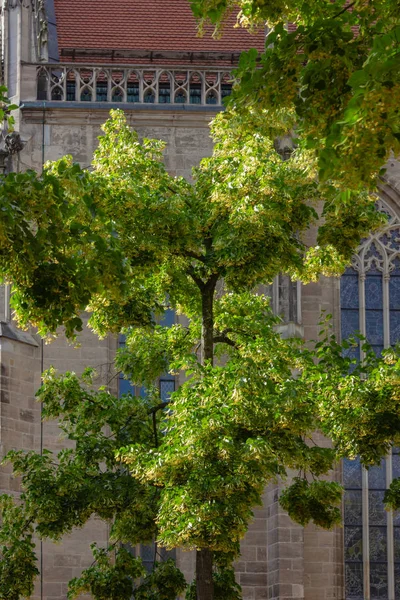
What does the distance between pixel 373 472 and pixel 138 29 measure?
405 inches

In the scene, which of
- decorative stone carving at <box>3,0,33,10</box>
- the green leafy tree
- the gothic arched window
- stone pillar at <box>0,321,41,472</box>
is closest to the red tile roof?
decorative stone carving at <box>3,0,33,10</box>

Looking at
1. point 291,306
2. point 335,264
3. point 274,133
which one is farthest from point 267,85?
point 291,306

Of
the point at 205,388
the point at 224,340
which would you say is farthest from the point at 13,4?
the point at 205,388

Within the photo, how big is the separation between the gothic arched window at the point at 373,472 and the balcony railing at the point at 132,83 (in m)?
3.54

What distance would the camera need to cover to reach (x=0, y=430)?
69.3 ft

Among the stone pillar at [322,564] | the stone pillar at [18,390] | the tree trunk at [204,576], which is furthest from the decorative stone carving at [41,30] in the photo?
the tree trunk at [204,576]

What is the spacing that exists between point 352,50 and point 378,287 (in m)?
13.1

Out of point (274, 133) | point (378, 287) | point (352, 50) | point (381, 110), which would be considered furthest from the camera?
point (378, 287)

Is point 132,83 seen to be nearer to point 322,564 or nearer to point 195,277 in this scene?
point 322,564

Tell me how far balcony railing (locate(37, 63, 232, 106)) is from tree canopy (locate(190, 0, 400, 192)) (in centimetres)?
1177

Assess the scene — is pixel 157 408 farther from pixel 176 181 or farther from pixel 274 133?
pixel 274 133

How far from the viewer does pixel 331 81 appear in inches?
410

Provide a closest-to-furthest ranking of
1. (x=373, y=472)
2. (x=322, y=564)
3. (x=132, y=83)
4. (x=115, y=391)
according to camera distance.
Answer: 1. (x=322, y=564)
2. (x=115, y=391)
3. (x=373, y=472)
4. (x=132, y=83)

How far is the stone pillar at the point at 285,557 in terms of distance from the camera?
821 inches
